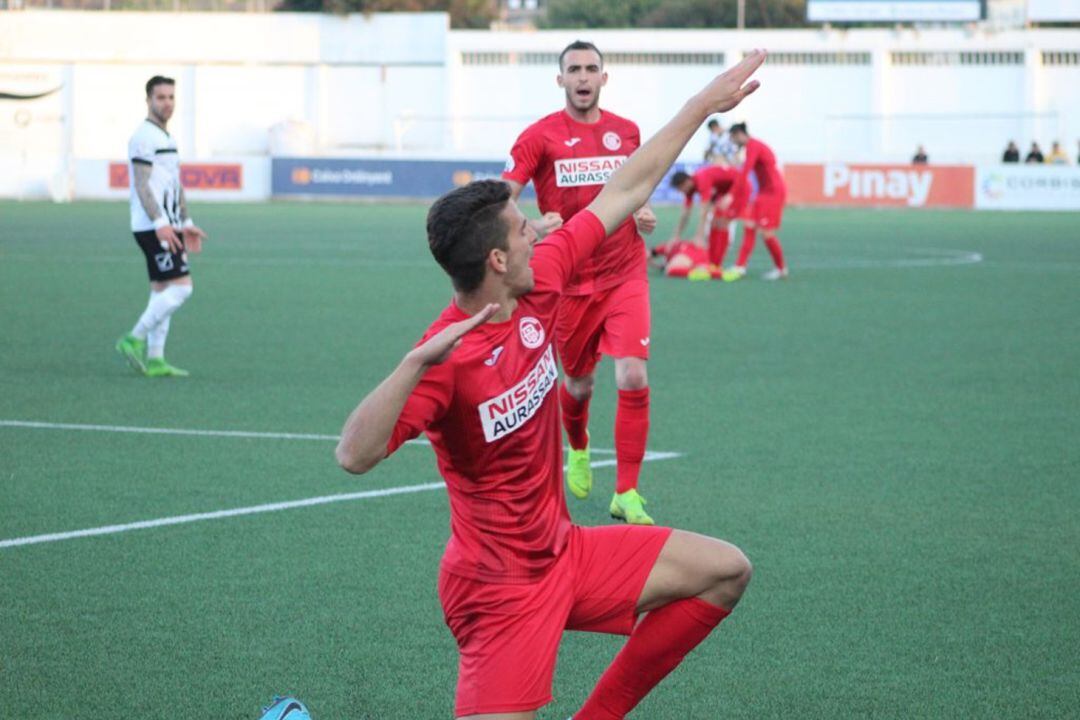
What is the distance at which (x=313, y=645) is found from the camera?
18.9ft

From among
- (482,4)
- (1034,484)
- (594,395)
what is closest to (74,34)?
(482,4)

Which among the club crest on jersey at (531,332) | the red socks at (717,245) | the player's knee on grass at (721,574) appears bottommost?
the player's knee on grass at (721,574)

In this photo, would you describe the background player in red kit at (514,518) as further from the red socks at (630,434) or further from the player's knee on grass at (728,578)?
the red socks at (630,434)

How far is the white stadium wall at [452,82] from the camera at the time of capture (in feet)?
197

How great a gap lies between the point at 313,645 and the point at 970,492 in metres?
4.05

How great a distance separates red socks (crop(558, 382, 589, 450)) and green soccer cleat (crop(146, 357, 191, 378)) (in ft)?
16.5

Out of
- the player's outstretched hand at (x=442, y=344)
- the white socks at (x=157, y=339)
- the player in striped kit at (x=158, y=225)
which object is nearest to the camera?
the player's outstretched hand at (x=442, y=344)

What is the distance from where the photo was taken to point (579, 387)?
866 centimetres

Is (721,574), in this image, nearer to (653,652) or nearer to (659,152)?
(653,652)

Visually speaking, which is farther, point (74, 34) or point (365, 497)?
point (74, 34)

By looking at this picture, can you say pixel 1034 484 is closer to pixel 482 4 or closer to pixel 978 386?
pixel 978 386

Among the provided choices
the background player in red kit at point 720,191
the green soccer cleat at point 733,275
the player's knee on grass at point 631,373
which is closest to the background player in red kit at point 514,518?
the player's knee on grass at point 631,373

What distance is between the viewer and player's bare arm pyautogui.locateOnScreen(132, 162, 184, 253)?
12.4 metres

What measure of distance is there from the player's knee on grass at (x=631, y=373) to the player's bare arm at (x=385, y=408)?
14.1 ft
